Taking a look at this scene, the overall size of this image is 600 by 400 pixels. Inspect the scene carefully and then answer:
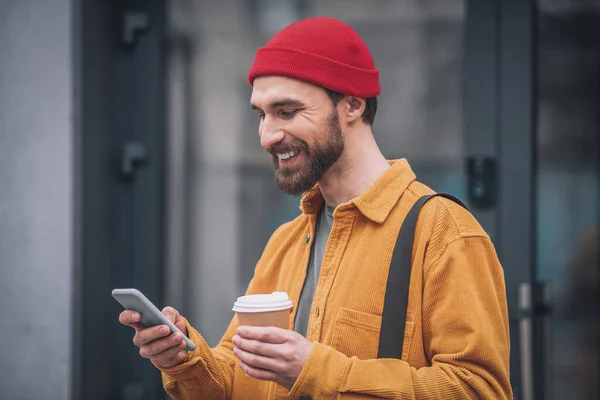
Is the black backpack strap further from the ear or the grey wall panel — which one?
the grey wall panel

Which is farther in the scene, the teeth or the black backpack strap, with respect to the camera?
the teeth

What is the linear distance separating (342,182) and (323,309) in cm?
34

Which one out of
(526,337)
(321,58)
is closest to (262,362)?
(321,58)

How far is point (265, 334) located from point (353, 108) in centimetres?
68

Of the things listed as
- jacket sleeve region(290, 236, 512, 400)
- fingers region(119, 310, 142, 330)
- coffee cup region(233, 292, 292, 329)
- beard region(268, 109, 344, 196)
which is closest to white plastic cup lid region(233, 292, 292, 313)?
coffee cup region(233, 292, 292, 329)

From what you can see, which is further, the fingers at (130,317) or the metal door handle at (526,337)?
the metal door handle at (526,337)

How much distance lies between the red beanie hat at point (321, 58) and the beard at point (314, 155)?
0.09 meters

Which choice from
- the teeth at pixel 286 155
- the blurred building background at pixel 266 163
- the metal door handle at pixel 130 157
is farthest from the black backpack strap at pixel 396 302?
the metal door handle at pixel 130 157

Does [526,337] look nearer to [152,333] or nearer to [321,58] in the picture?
[321,58]

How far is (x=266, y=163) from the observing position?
12.1 ft

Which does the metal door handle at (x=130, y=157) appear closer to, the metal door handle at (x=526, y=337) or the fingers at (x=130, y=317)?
the metal door handle at (x=526, y=337)

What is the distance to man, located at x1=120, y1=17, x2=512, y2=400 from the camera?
68.3 inches

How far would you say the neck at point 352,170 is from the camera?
2.04m

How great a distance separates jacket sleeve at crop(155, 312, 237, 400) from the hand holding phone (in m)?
0.10
